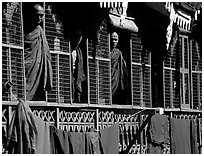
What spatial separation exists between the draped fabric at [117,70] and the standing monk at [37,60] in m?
3.37

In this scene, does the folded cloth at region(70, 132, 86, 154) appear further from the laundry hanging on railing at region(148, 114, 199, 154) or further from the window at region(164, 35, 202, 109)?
the window at region(164, 35, 202, 109)

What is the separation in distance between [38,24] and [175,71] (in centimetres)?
675

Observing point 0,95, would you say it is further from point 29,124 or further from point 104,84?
point 104,84

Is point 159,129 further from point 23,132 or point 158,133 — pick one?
point 23,132

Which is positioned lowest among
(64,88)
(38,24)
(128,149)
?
(128,149)

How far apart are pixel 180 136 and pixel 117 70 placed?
268 cm

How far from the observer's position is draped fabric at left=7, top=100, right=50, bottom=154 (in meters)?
15.8

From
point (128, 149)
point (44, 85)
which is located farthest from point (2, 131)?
point (128, 149)

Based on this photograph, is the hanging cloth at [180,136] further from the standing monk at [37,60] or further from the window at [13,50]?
the window at [13,50]

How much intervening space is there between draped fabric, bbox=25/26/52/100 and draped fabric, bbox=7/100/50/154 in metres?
1.20

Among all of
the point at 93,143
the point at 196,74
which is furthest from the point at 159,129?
the point at 196,74

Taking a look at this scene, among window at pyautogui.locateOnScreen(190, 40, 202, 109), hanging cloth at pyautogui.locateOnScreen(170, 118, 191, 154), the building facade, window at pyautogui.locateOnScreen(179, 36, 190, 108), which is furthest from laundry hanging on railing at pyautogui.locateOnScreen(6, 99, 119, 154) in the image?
window at pyautogui.locateOnScreen(190, 40, 202, 109)

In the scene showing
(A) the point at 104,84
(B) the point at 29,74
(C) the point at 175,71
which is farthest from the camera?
(C) the point at 175,71

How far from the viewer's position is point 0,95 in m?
15.8
